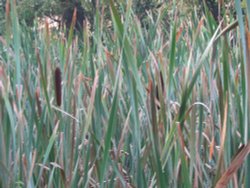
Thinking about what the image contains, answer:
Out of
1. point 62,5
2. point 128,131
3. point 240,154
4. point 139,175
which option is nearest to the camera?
point 240,154

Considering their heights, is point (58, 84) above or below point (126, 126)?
above

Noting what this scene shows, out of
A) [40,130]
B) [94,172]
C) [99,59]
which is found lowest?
[94,172]

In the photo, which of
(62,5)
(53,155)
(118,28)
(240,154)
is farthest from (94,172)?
(62,5)

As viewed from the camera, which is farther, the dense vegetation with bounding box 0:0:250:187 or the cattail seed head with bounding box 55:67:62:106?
the cattail seed head with bounding box 55:67:62:106

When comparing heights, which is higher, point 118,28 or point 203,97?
point 118,28

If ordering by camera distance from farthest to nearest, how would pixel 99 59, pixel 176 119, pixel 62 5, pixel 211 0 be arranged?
pixel 62 5 → pixel 211 0 → pixel 99 59 → pixel 176 119

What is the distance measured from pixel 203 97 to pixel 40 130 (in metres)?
0.47

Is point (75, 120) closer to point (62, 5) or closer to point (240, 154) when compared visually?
point (240, 154)

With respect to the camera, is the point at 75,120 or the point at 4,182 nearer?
the point at 4,182

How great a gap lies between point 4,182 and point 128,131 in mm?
440

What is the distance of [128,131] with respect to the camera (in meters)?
1.49

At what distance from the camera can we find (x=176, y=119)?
1105 millimetres

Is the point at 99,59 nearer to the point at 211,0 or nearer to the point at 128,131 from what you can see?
the point at 128,131

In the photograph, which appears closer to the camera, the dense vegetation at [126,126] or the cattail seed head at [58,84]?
the dense vegetation at [126,126]
